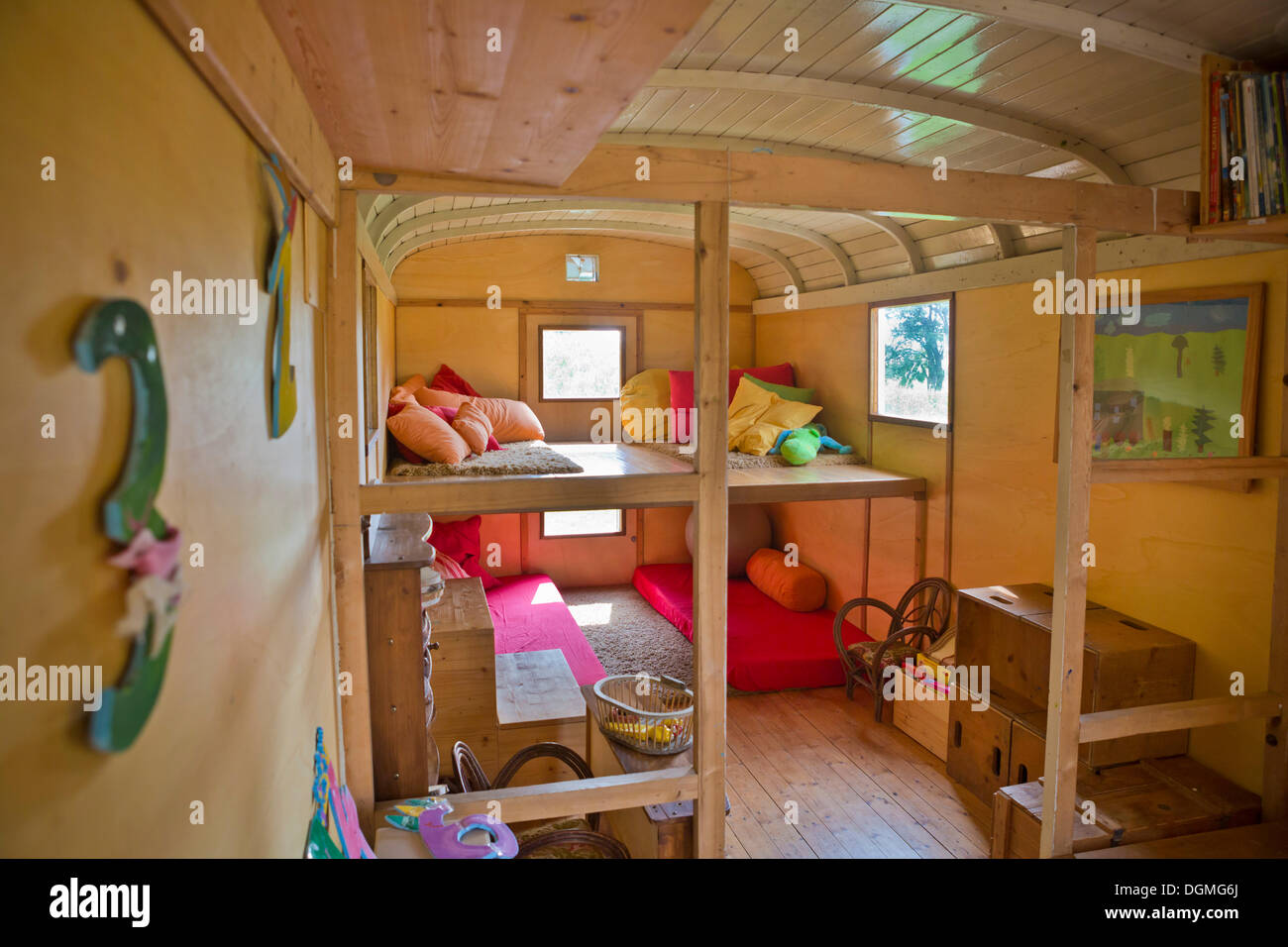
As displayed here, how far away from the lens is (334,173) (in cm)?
179

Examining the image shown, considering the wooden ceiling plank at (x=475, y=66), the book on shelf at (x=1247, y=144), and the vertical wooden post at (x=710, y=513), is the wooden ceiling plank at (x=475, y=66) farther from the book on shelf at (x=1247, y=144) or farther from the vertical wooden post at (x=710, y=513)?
the book on shelf at (x=1247, y=144)

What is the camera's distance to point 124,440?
0.65 meters

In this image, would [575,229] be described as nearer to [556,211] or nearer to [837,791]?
[556,211]

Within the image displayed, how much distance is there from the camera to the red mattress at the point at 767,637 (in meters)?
5.36

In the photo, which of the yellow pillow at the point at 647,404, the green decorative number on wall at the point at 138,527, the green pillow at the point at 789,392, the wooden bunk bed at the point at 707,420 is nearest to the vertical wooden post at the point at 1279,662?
the wooden bunk bed at the point at 707,420

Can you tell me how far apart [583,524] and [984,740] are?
4.31m

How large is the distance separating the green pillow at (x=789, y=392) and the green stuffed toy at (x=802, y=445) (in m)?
0.45

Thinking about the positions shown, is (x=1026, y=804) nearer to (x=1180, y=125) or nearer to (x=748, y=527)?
(x=1180, y=125)

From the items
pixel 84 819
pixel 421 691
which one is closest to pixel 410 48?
pixel 84 819

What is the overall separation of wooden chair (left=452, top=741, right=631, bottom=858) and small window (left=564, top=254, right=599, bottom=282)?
4917 mm

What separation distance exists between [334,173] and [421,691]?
129cm

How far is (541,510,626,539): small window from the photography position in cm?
743

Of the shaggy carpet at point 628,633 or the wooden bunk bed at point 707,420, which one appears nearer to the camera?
the wooden bunk bed at point 707,420

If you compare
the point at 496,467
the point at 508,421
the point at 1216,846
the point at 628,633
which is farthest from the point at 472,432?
the point at 1216,846
